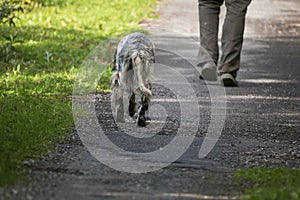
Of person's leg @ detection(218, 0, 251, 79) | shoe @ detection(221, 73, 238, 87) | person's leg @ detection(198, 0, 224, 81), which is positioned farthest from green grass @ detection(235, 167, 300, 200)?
person's leg @ detection(198, 0, 224, 81)

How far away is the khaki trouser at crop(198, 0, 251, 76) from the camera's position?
10180mm

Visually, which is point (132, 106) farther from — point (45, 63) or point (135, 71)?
point (45, 63)

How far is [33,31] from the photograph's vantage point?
1361cm

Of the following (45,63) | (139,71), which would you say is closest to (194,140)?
(139,71)

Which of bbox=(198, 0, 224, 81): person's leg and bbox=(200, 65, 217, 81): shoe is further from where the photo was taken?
bbox=(198, 0, 224, 81): person's leg

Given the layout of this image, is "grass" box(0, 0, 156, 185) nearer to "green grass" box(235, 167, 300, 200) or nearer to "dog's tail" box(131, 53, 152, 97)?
"dog's tail" box(131, 53, 152, 97)

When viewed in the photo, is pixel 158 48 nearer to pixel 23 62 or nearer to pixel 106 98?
pixel 23 62

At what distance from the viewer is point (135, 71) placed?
24.3ft

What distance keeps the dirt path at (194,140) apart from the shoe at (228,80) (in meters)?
0.12

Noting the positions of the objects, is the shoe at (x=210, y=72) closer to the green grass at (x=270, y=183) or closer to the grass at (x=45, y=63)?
the grass at (x=45, y=63)

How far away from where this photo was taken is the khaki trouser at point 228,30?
10180 mm

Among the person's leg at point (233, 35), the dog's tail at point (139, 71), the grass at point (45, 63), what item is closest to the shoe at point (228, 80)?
the person's leg at point (233, 35)

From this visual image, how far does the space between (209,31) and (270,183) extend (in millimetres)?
5196

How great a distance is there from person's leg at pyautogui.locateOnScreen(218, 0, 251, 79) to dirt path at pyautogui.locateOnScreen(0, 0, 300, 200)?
0.98 feet
